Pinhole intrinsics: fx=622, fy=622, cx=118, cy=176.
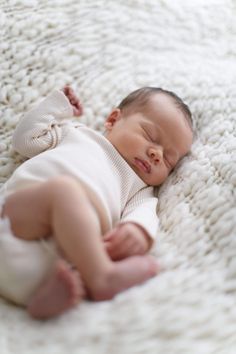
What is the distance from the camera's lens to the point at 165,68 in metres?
1.41

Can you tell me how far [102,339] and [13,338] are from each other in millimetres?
125

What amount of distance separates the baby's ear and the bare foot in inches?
15.2

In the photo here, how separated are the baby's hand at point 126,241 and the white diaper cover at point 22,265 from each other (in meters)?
0.09

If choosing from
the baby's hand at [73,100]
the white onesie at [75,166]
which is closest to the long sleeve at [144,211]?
the white onesie at [75,166]

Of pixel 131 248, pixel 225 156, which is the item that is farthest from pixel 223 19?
pixel 131 248

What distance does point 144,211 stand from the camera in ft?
3.55

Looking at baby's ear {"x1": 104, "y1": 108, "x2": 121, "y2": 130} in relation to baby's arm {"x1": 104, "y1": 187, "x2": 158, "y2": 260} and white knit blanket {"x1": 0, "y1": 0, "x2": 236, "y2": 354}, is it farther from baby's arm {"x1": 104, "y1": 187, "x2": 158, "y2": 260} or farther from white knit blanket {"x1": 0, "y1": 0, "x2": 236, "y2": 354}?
baby's arm {"x1": 104, "y1": 187, "x2": 158, "y2": 260}

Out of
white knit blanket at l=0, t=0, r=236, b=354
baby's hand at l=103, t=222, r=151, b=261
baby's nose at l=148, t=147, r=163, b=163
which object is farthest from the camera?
baby's nose at l=148, t=147, r=163, b=163

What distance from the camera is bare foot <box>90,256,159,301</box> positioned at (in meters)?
0.89

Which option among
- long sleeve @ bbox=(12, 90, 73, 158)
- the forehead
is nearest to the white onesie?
long sleeve @ bbox=(12, 90, 73, 158)

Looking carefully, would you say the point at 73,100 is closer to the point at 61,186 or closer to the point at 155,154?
the point at 155,154

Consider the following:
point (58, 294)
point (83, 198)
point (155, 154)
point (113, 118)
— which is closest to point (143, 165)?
point (155, 154)

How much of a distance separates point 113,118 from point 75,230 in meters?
0.41

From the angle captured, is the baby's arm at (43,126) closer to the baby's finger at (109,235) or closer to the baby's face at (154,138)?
the baby's face at (154,138)
